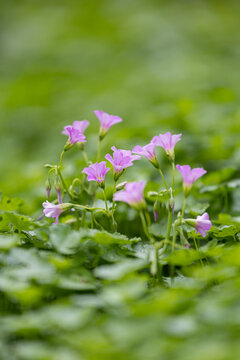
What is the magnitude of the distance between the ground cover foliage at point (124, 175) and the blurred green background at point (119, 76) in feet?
0.08

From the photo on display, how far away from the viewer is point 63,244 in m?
1.29

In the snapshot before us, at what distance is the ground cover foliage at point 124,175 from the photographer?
106 centimetres

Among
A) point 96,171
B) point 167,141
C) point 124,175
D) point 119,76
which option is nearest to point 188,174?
point 167,141

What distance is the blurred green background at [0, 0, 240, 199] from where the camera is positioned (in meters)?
3.40

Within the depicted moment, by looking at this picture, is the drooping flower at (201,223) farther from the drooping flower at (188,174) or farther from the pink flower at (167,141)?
the pink flower at (167,141)

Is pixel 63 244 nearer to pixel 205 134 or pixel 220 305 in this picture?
pixel 220 305

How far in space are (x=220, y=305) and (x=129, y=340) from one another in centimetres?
25

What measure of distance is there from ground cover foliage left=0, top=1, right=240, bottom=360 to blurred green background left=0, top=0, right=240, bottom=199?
0.02m

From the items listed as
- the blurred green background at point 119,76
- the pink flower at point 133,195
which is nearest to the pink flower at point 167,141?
the pink flower at point 133,195

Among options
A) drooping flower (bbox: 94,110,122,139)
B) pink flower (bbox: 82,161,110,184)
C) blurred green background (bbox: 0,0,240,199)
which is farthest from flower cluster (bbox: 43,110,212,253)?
blurred green background (bbox: 0,0,240,199)

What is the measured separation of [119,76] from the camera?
20.2 ft

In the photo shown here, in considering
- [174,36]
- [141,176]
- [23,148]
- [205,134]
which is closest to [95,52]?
[174,36]

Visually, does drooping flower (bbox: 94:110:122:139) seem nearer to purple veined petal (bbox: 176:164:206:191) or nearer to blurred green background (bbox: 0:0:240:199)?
purple veined petal (bbox: 176:164:206:191)

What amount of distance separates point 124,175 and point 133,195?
1.39 metres
